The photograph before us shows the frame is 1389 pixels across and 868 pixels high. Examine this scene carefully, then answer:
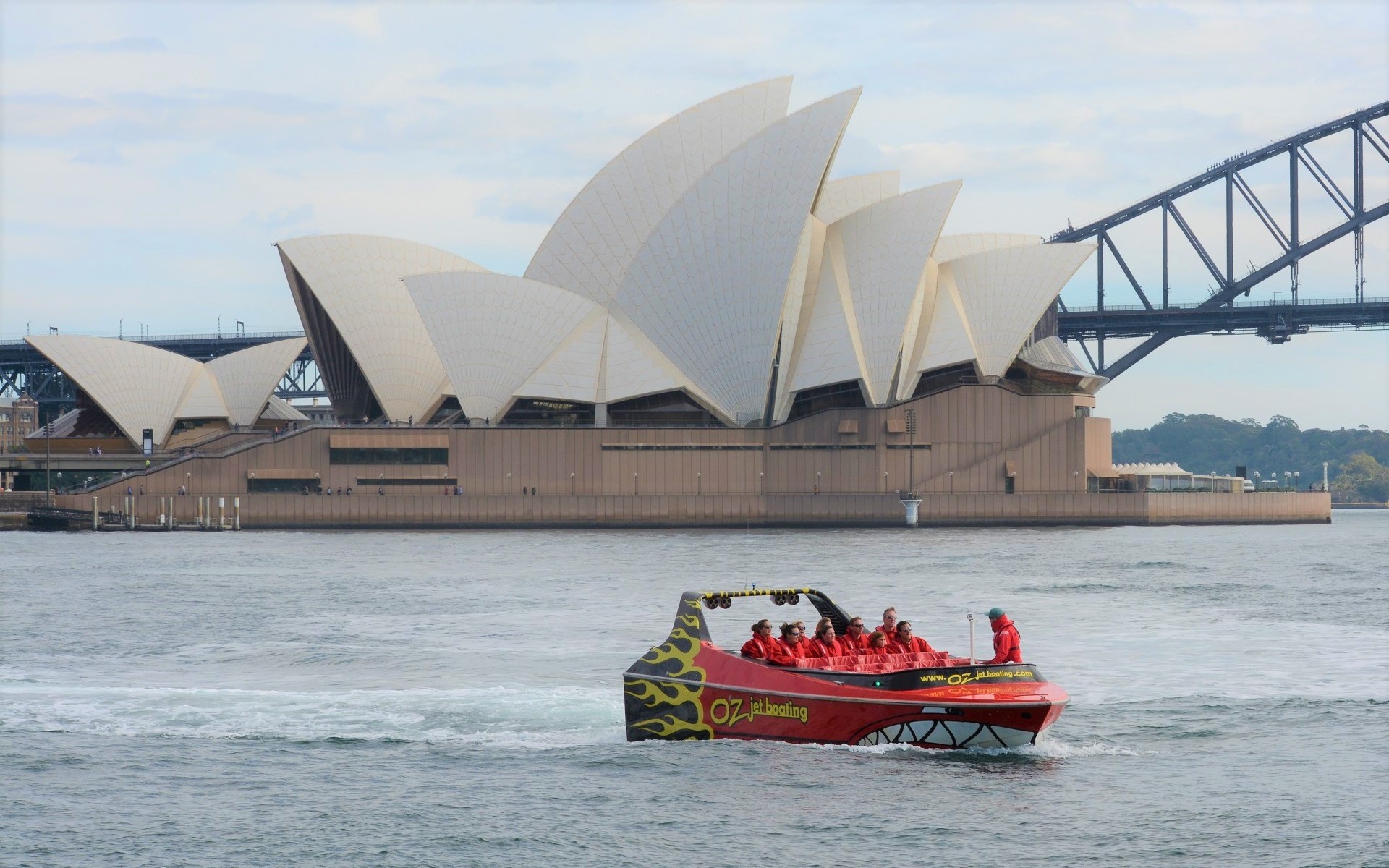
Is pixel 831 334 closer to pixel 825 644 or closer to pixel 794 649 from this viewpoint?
pixel 825 644

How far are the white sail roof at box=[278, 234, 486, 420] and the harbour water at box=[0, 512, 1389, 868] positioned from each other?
131ft

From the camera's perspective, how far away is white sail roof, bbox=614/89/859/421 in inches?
2827

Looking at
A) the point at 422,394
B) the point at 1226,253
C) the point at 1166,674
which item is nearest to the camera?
the point at 1166,674

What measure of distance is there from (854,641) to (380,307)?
65039 millimetres

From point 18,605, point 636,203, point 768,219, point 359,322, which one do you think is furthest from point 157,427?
point 18,605

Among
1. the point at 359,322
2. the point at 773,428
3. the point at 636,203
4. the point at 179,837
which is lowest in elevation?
the point at 179,837

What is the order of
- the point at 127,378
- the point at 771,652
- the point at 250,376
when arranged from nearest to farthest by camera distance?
the point at 771,652, the point at 127,378, the point at 250,376

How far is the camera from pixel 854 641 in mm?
20188

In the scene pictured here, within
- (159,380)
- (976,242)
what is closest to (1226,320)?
(976,242)

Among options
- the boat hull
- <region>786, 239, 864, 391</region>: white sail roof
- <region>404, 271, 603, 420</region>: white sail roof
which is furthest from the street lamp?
the boat hull

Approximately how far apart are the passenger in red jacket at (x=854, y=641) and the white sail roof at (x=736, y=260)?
174 ft

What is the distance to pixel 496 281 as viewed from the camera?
78.1m

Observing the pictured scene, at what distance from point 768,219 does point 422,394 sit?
72.5 feet

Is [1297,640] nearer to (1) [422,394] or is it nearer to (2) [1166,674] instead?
(2) [1166,674]
